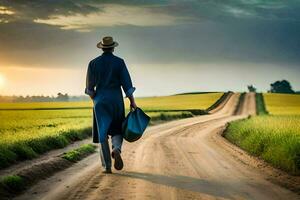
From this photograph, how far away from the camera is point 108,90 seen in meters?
11.2

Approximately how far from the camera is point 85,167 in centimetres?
1233

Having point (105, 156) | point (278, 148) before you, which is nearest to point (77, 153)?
point (105, 156)

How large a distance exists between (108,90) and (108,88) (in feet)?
0.13

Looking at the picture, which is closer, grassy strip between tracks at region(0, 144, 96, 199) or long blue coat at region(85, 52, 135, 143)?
grassy strip between tracks at region(0, 144, 96, 199)

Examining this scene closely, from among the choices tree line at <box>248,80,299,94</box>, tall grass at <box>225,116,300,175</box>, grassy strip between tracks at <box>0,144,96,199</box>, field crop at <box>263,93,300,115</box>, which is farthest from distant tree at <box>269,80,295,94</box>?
grassy strip between tracks at <box>0,144,96,199</box>

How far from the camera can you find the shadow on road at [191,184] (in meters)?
8.80

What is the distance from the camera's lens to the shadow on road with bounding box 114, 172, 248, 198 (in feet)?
28.9

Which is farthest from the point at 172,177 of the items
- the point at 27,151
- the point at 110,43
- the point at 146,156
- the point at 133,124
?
the point at 27,151

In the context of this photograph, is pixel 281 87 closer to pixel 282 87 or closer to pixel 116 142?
pixel 282 87

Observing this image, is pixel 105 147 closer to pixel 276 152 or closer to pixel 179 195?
pixel 179 195

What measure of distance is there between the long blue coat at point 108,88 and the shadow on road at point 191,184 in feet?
3.56

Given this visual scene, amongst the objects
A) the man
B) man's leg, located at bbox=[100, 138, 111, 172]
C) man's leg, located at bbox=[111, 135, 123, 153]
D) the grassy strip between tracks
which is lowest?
the grassy strip between tracks

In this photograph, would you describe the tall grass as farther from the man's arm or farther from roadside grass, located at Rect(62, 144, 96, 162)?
roadside grass, located at Rect(62, 144, 96, 162)

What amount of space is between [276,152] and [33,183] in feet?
22.5
